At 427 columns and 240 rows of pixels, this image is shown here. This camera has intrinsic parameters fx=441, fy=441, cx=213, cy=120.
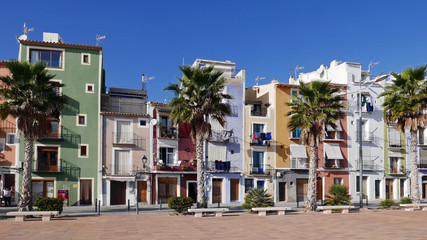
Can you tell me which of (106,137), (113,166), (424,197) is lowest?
(424,197)

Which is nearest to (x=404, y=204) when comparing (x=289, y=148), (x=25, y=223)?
(x=289, y=148)

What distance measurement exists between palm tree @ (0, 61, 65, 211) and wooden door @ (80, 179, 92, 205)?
478 inches

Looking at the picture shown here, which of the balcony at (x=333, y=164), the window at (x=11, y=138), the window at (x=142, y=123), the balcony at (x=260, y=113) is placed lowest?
the balcony at (x=333, y=164)

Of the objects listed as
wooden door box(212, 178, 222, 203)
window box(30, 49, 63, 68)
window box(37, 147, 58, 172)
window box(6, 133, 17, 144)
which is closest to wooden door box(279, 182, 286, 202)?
wooden door box(212, 178, 222, 203)

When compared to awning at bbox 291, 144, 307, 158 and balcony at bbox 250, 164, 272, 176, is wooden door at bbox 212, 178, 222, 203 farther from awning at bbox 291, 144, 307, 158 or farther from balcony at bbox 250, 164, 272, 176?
awning at bbox 291, 144, 307, 158

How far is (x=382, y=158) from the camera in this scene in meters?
49.3

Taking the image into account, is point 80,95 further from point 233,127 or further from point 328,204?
point 328,204

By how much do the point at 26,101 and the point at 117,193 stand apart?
15484 millimetres

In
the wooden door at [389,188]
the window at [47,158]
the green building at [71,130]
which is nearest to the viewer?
the window at [47,158]

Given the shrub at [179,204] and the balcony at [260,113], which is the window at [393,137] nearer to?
the balcony at [260,113]

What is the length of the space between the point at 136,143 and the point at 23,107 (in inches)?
591

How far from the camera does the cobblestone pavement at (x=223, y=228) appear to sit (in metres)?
18.8

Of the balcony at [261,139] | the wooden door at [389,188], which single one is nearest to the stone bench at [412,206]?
the balcony at [261,139]

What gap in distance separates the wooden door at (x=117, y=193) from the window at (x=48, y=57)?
11837mm
